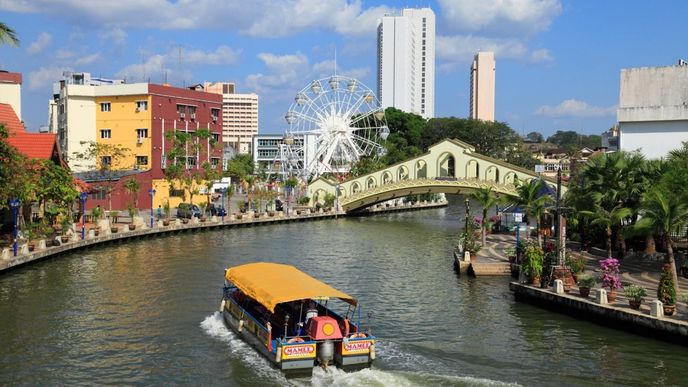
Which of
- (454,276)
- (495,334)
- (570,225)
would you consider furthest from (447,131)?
(495,334)

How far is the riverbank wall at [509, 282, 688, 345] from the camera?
28.2 m

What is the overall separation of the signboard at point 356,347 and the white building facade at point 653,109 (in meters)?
38.7

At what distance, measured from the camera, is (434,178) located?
86875 mm

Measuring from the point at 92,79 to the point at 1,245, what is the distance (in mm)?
53801

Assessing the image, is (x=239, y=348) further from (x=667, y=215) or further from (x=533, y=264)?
(x=667, y=215)

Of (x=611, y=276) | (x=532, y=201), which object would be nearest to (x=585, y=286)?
(x=611, y=276)

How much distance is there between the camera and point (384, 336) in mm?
30125

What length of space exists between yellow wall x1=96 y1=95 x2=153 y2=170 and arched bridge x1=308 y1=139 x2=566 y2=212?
24.3 metres

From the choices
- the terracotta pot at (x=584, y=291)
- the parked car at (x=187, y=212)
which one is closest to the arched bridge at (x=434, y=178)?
the parked car at (x=187, y=212)

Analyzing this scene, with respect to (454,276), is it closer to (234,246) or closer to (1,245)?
(234,246)

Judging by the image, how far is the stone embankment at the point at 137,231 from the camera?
47.0m

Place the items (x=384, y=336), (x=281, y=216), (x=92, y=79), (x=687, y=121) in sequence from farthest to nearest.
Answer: (x=92, y=79) < (x=281, y=216) < (x=687, y=121) < (x=384, y=336)

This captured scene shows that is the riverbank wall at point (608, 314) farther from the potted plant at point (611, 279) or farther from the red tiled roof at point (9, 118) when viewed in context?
the red tiled roof at point (9, 118)

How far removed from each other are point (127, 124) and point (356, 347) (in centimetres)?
7076
